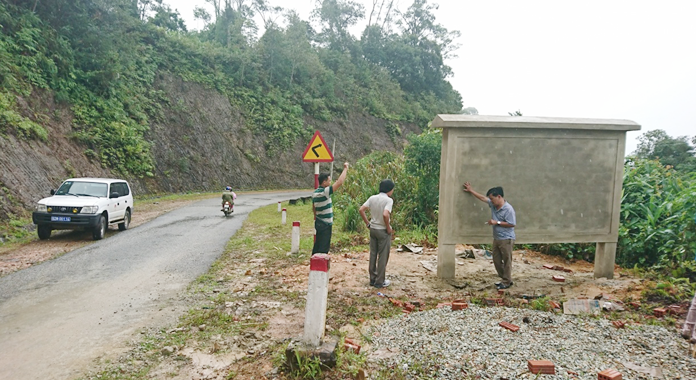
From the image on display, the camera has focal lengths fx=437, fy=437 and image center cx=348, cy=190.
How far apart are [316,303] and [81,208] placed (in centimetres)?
1008

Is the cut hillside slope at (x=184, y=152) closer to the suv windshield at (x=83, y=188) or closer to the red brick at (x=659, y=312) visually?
the suv windshield at (x=83, y=188)

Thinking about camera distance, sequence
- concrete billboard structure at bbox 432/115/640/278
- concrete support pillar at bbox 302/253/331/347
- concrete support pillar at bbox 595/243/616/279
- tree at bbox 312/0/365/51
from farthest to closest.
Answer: tree at bbox 312/0/365/51 < concrete support pillar at bbox 595/243/616/279 < concrete billboard structure at bbox 432/115/640/278 < concrete support pillar at bbox 302/253/331/347

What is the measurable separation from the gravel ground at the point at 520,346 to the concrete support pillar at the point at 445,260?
2.08 meters

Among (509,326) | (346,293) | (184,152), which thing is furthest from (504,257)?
(184,152)

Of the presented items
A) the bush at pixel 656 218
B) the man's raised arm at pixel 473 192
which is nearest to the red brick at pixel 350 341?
the man's raised arm at pixel 473 192

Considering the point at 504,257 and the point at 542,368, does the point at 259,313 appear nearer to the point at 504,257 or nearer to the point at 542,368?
the point at 542,368

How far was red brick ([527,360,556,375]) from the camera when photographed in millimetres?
3781

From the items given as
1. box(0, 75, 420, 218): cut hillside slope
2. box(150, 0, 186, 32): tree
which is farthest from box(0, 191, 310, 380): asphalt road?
box(150, 0, 186, 32): tree

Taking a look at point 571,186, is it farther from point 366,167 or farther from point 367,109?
point 367,109

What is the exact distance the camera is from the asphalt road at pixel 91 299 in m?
4.49

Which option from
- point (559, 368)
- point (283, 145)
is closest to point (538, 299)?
point (559, 368)

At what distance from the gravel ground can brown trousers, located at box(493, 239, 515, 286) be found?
5.33 feet

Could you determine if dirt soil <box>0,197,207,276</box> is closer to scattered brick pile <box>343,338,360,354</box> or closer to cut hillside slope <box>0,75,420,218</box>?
cut hillside slope <box>0,75,420,218</box>

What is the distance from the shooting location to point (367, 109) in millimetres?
49469
